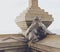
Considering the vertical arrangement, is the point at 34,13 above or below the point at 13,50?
above

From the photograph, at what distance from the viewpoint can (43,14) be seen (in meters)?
3.68

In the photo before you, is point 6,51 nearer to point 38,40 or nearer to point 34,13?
point 38,40

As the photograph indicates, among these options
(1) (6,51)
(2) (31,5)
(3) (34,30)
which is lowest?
(1) (6,51)

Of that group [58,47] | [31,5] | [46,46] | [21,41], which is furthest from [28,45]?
[31,5]

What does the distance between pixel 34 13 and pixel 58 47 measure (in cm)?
147

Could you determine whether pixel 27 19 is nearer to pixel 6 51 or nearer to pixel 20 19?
pixel 20 19

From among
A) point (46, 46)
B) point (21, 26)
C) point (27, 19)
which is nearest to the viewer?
point (46, 46)

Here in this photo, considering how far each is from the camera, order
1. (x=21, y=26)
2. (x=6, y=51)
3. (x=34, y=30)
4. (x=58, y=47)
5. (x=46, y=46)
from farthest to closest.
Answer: (x=21, y=26), (x=34, y=30), (x=6, y=51), (x=46, y=46), (x=58, y=47)

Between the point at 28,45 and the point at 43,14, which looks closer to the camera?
the point at 28,45

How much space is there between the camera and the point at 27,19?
3488 mm

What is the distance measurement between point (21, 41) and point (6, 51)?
0.83 feet

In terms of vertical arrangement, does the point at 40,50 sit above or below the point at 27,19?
below

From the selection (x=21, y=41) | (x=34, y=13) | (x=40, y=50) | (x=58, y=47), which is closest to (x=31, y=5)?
(x=34, y=13)

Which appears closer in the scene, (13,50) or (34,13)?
(13,50)
